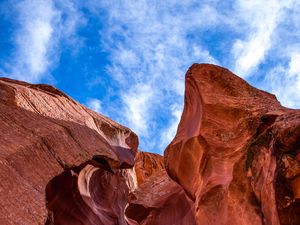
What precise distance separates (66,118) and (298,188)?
33.1 ft

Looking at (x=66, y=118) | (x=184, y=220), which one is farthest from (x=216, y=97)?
(x=184, y=220)

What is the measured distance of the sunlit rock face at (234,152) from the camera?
885cm

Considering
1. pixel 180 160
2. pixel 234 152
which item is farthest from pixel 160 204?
pixel 234 152

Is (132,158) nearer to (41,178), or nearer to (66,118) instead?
(66,118)

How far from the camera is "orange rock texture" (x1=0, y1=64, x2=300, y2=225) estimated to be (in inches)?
348

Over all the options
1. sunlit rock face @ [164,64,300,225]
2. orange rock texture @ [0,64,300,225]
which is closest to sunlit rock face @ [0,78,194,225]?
orange rock texture @ [0,64,300,225]

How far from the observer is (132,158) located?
21141 mm

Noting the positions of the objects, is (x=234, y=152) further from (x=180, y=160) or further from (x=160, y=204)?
(x=160, y=204)

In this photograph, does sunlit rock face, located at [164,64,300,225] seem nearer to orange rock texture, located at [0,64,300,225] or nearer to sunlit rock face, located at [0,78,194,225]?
orange rock texture, located at [0,64,300,225]

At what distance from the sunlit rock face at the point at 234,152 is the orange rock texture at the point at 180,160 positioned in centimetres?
3

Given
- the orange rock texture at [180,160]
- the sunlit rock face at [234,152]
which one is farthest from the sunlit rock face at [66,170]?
the sunlit rock face at [234,152]

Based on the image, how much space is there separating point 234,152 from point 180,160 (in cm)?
395

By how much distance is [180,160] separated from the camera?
16.1 metres

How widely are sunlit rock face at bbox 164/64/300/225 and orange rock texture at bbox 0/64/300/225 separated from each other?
0.03 m
